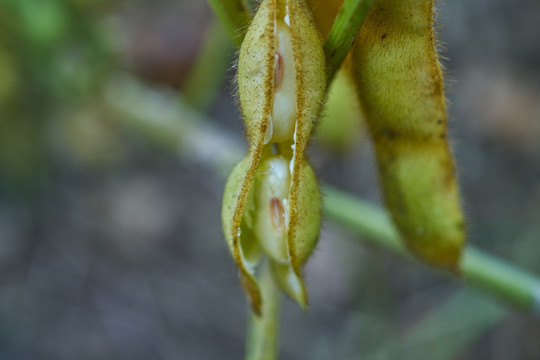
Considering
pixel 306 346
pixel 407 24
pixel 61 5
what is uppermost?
pixel 407 24

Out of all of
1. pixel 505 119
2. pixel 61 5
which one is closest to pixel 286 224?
pixel 61 5

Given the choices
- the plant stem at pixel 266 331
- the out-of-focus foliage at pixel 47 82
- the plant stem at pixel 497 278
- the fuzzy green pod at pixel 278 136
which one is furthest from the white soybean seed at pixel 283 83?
the out-of-focus foliage at pixel 47 82

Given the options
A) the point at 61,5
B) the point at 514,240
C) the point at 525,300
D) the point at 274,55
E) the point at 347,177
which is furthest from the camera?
the point at 347,177

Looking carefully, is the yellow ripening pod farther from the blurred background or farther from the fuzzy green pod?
the blurred background

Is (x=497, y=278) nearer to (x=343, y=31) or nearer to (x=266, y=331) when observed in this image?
(x=266, y=331)

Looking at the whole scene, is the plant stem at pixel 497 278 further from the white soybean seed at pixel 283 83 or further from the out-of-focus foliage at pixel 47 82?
the out-of-focus foliage at pixel 47 82

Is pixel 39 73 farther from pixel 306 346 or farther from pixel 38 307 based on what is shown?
pixel 306 346
